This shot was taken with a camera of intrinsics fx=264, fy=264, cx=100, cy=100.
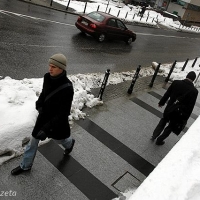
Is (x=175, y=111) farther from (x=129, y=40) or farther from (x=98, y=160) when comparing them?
(x=129, y=40)

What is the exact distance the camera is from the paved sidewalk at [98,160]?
4.02 metres

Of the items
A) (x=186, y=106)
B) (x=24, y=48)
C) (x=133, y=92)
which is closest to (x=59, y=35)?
(x=24, y=48)

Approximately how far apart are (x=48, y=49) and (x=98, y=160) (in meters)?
6.97

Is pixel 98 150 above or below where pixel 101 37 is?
above

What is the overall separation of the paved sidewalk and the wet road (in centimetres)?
298

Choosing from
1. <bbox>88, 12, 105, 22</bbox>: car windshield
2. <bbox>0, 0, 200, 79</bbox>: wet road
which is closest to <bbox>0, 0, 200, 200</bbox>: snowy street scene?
<bbox>0, 0, 200, 79</bbox>: wet road

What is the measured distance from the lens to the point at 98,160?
4.93 m

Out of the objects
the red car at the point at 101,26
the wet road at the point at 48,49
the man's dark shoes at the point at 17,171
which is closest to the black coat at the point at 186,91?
the man's dark shoes at the point at 17,171

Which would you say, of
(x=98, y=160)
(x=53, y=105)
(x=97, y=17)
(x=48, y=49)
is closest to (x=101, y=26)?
(x=97, y=17)

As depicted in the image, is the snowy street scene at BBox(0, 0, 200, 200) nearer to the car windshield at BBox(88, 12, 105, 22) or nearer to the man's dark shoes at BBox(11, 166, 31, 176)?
the man's dark shoes at BBox(11, 166, 31, 176)

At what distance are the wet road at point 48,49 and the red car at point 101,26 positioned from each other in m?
0.43

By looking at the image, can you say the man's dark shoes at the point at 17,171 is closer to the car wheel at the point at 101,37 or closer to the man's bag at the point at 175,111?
the man's bag at the point at 175,111

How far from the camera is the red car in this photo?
14.4m

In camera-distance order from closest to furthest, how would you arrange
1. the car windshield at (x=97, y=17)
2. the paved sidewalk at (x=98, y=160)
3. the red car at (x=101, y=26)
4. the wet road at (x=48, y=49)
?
1. the paved sidewalk at (x=98, y=160)
2. the wet road at (x=48, y=49)
3. the red car at (x=101, y=26)
4. the car windshield at (x=97, y=17)
